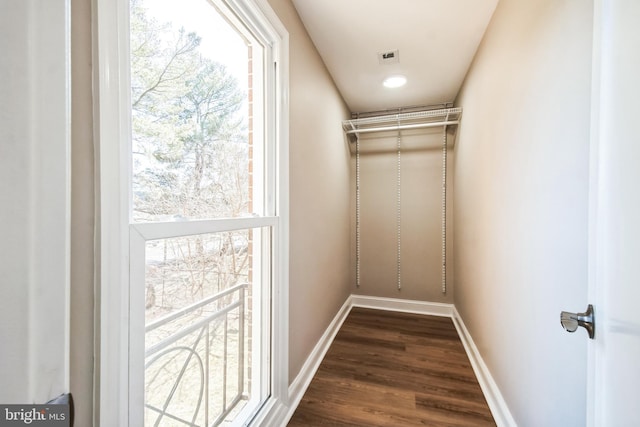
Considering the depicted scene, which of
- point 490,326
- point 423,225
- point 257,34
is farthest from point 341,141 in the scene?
point 490,326

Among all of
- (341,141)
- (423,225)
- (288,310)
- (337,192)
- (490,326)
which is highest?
(341,141)

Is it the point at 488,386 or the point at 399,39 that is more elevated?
the point at 399,39

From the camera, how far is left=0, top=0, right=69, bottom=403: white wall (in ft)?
1.11

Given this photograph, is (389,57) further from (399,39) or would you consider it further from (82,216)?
(82,216)

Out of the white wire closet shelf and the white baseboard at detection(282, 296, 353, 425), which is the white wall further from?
the white wire closet shelf

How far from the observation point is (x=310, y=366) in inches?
72.9

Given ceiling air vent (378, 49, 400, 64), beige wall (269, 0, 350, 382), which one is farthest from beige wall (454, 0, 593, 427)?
beige wall (269, 0, 350, 382)

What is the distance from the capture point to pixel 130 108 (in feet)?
2.14

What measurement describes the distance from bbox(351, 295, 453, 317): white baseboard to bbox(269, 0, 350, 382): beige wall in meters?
0.61

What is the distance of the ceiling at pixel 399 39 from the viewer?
157 cm

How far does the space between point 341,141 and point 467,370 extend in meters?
2.39

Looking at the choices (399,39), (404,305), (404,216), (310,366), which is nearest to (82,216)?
(310,366)

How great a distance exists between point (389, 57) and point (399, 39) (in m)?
0.22

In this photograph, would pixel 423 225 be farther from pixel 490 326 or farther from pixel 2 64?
pixel 2 64
